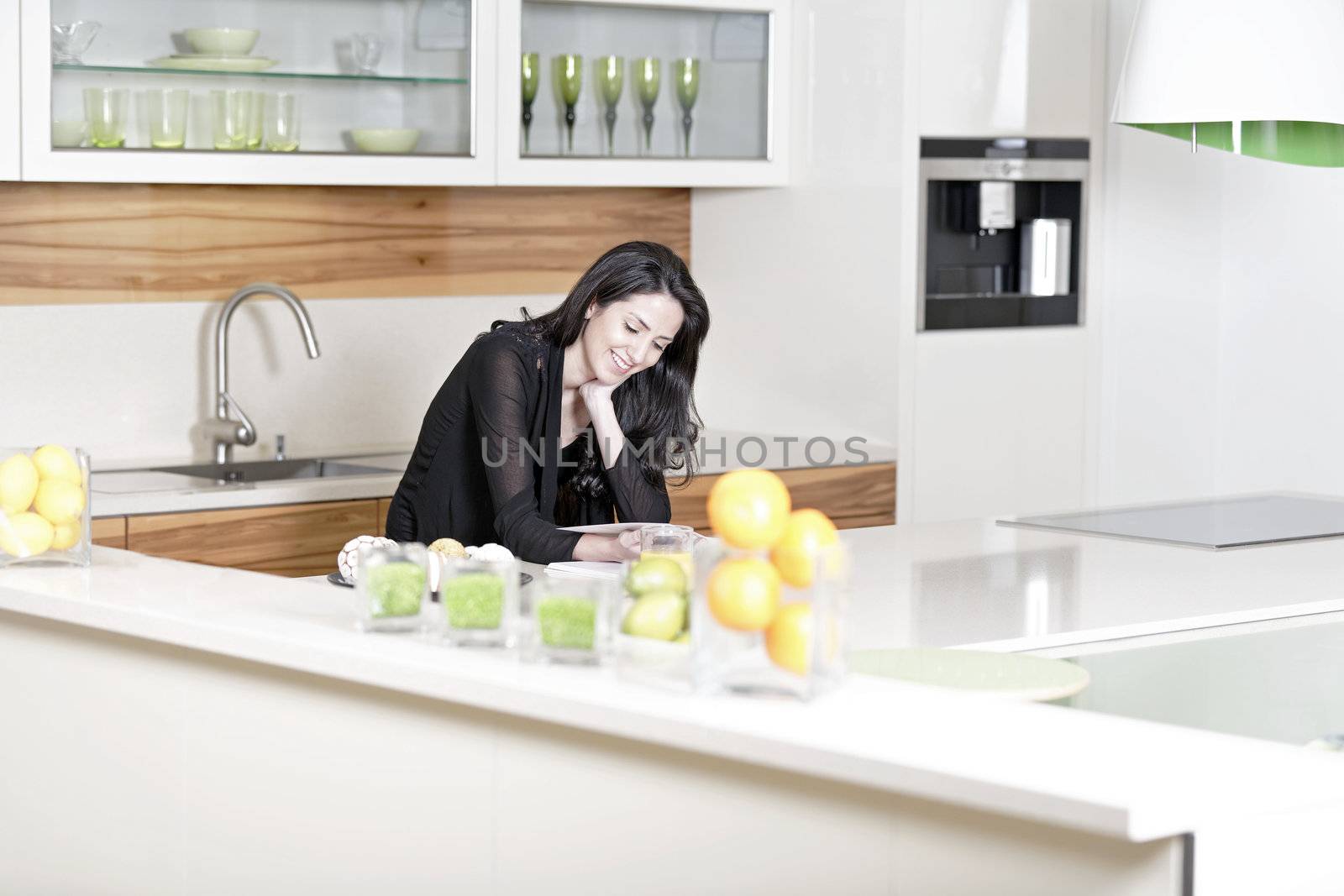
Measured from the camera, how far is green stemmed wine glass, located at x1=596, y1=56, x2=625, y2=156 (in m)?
4.04

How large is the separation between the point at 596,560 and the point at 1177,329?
2.34 m

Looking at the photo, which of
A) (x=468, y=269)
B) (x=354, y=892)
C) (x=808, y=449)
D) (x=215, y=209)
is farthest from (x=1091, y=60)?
(x=354, y=892)

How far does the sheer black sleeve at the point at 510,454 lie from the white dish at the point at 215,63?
1167mm

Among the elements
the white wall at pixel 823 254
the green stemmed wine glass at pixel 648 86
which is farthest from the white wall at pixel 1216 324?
the green stemmed wine glass at pixel 648 86

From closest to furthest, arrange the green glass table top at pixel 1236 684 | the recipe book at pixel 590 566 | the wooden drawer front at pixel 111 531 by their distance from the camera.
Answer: the green glass table top at pixel 1236 684 < the recipe book at pixel 590 566 < the wooden drawer front at pixel 111 531

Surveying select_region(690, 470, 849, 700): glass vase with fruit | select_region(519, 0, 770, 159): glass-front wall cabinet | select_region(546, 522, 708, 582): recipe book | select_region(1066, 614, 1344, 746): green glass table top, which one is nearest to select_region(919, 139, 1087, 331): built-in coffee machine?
select_region(519, 0, 770, 159): glass-front wall cabinet

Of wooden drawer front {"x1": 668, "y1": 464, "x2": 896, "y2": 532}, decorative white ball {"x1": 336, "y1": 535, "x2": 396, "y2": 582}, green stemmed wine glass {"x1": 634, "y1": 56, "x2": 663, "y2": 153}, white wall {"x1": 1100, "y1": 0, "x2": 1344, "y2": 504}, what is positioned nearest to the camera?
decorative white ball {"x1": 336, "y1": 535, "x2": 396, "y2": 582}

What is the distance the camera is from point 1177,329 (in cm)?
438

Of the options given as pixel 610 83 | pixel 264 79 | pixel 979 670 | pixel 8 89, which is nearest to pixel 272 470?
pixel 264 79

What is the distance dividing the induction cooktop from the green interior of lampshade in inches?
22.5

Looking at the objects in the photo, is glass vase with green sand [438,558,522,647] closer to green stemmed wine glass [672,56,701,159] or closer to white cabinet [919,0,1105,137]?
white cabinet [919,0,1105,137]

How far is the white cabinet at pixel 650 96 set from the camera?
155 inches

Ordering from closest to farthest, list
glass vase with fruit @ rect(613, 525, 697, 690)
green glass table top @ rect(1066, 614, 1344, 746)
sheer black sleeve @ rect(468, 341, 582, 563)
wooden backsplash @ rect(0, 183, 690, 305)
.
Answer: glass vase with fruit @ rect(613, 525, 697, 690) → green glass table top @ rect(1066, 614, 1344, 746) → sheer black sleeve @ rect(468, 341, 582, 563) → wooden backsplash @ rect(0, 183, 690, 305)

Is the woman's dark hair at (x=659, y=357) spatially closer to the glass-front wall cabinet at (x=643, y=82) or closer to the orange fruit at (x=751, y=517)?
the glass-front wall cabinet at (x=643, y=82)
